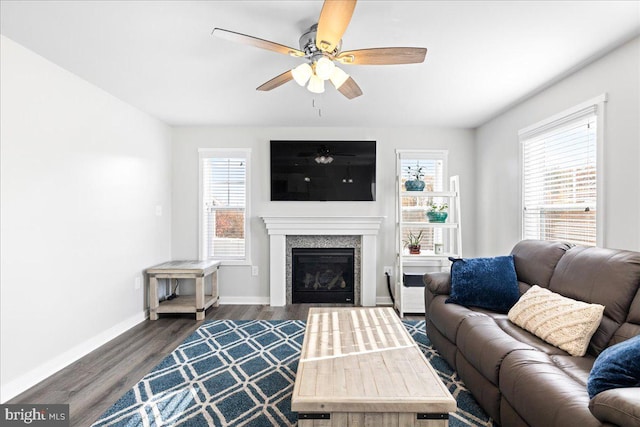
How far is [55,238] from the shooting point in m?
2.65

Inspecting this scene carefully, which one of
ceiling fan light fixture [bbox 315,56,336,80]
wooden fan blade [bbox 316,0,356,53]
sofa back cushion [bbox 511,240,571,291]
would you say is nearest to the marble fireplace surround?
sofa back cushion [bbox 511,240,571,291]

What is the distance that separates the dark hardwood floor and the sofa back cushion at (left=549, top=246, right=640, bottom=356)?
2.06m

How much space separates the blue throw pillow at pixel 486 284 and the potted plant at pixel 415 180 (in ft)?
5.17

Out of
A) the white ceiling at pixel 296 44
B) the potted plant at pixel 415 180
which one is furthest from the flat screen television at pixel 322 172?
the white ceiling at pixel 296 44

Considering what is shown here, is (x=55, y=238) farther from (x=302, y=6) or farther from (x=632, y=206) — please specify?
(x=632, y=206)

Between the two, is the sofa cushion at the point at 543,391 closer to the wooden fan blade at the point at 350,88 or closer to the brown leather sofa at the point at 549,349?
the brown leather sofa at the point at 549,349

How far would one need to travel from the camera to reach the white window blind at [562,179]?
103 inches

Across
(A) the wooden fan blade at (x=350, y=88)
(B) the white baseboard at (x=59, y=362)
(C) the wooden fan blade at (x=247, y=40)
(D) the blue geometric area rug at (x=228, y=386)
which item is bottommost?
(D) the blue geometric area rug at (x=228, y=386)

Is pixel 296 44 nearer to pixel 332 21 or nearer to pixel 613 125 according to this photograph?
pixel 332 21

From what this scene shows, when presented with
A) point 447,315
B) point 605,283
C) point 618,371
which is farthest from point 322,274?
point 618,371

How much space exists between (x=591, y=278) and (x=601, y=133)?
1.16 meters

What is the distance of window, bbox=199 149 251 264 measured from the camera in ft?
15.0

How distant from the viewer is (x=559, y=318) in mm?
1987

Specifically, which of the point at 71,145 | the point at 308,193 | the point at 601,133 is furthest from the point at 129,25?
the point at 601,133
